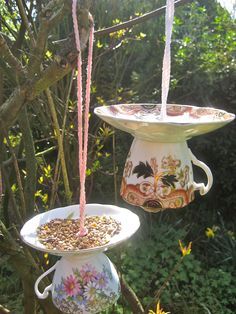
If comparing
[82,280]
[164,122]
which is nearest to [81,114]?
[164,122]

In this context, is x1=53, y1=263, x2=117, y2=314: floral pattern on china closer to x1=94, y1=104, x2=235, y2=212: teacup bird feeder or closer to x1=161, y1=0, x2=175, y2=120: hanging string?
x1=94, y1=104, x2=235, y2=212: teacup bird feeder

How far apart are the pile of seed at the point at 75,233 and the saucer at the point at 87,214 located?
1 cm

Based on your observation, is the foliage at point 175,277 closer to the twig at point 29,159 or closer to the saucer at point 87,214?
the twig at point 29,159

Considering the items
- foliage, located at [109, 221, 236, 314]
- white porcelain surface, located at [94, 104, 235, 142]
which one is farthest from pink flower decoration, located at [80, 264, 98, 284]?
foliage, located at [109, 221, 236, 314]

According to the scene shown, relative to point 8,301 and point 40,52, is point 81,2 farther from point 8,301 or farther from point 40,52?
point 8,301

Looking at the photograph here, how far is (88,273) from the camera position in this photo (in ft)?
2.99

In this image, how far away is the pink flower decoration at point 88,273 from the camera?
91 cm

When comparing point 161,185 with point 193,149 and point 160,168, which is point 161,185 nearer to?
point 160,168

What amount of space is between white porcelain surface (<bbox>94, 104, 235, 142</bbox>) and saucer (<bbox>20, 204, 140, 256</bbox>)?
0.19 metres

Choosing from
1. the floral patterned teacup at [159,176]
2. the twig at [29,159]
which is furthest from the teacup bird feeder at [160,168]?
the twig at [29,159]

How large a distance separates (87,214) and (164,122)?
1.01 feet

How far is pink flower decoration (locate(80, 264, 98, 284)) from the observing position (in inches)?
35.8

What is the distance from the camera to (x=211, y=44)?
277 centimetres

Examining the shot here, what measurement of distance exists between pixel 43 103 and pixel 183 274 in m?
1.23
